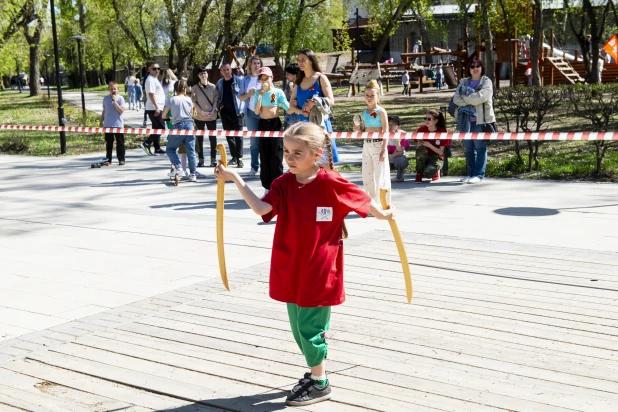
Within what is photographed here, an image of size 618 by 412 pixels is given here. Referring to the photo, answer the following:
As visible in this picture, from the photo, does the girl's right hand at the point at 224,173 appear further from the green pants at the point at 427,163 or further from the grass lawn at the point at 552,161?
the grass lawn at the point at 552,161

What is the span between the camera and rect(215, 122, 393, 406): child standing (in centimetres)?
441

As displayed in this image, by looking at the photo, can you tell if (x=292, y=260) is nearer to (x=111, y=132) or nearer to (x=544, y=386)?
(x=544, y=386)

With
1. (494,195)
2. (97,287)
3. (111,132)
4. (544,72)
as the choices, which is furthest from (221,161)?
(544,72)

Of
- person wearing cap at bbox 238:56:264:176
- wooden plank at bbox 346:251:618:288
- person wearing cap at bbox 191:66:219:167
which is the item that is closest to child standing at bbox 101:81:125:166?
person wearing cap at bbox 191:66:219:167

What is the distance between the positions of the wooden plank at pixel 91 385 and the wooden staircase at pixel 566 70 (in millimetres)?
33427

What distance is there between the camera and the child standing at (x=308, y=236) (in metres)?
4.41

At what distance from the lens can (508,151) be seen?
54.0 feet

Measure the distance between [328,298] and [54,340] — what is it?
2.39 m

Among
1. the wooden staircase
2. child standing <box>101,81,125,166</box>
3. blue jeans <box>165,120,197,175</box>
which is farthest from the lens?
the wooden staircase

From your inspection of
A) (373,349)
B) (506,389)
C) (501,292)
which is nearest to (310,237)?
(373,349)

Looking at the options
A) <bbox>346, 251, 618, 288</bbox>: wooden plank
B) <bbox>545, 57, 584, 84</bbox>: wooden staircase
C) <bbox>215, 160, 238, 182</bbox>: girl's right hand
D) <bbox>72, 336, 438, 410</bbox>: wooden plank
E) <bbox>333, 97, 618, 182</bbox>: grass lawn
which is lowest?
<bbox>72, 336, 438, 410</bbox>: wooden plank

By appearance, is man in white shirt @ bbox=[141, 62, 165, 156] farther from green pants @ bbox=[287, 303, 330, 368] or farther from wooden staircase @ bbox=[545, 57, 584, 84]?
wooden staircase @ bbox=[545, 57, 584, 84]

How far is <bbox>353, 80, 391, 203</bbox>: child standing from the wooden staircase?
27604 mm

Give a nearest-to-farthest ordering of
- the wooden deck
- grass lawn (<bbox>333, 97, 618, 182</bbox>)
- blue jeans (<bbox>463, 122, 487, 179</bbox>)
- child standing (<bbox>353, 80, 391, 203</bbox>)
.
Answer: the wooden deck < child standing (<bbox>353, 80, 391, 203</bbox>) < blue jeans (<bbox>463, 122, 487, 179</bbox>) < grass lawn (<bbox>333, 97, 618, 182</bbox>)
